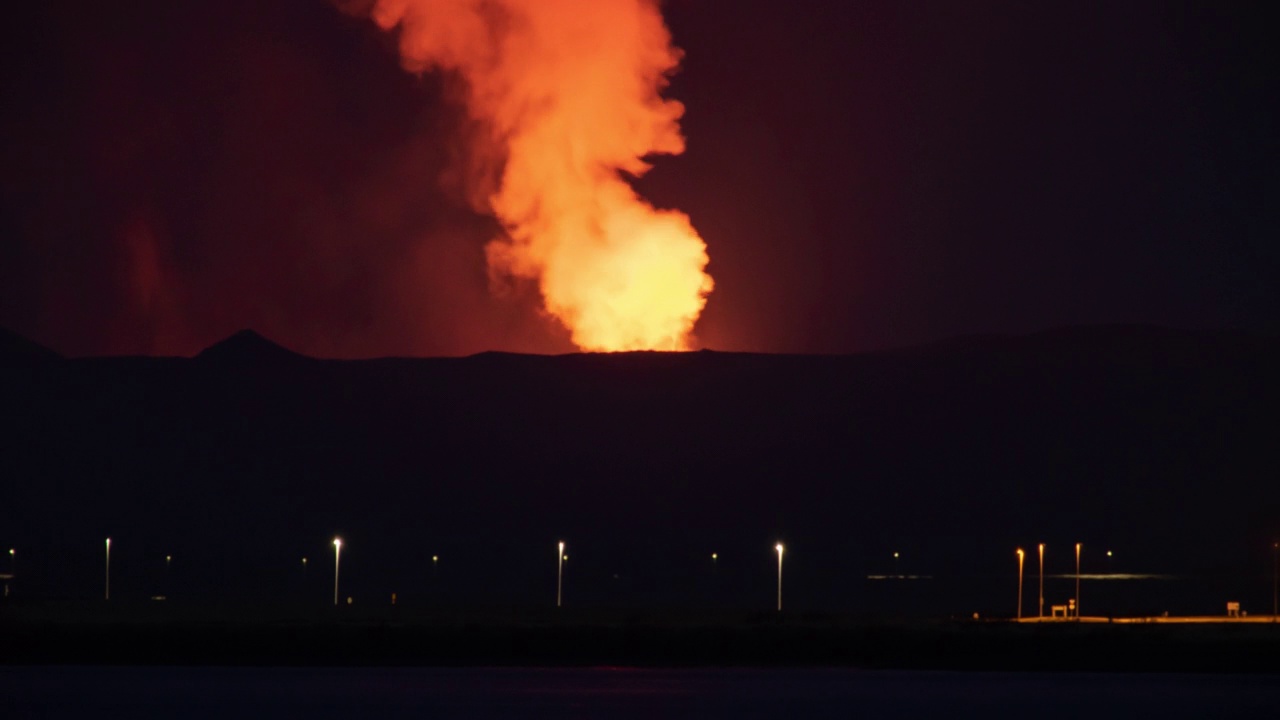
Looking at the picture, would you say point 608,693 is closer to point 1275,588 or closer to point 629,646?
point 629,646

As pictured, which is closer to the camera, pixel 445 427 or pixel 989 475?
pixel 989 475

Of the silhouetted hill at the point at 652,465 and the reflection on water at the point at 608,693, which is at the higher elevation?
the silhouetted hill at the point at 652,465

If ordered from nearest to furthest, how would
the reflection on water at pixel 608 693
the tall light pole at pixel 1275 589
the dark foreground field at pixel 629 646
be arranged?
the reflection on water at pixel 608 693 < the dark foreground field at pixel 629 646 < the tall light pole at pixel 1275 589

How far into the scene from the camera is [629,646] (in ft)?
189

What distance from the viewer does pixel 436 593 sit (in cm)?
13088

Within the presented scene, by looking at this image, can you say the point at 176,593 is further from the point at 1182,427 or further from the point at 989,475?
the point at 1182,427

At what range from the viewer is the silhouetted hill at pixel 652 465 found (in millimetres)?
151625

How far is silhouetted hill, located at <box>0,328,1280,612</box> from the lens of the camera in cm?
15162

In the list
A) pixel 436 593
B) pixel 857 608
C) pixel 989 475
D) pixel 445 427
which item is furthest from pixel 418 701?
pixel 445 427

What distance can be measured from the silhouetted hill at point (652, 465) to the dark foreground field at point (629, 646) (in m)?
73.0

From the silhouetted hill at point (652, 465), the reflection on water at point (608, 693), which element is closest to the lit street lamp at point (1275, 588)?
the silhouetted hill at point (652, 465)

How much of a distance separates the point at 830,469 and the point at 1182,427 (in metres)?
34.8

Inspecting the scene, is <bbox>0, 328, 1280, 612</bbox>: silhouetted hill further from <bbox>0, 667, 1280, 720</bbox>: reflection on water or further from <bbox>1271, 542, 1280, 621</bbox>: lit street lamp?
<bbox>0, 667, 1280, 720</bbox>: reflection on water

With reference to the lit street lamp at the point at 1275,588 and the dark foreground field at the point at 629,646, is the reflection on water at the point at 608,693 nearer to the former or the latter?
the dark foreground field at the point at 629,646
